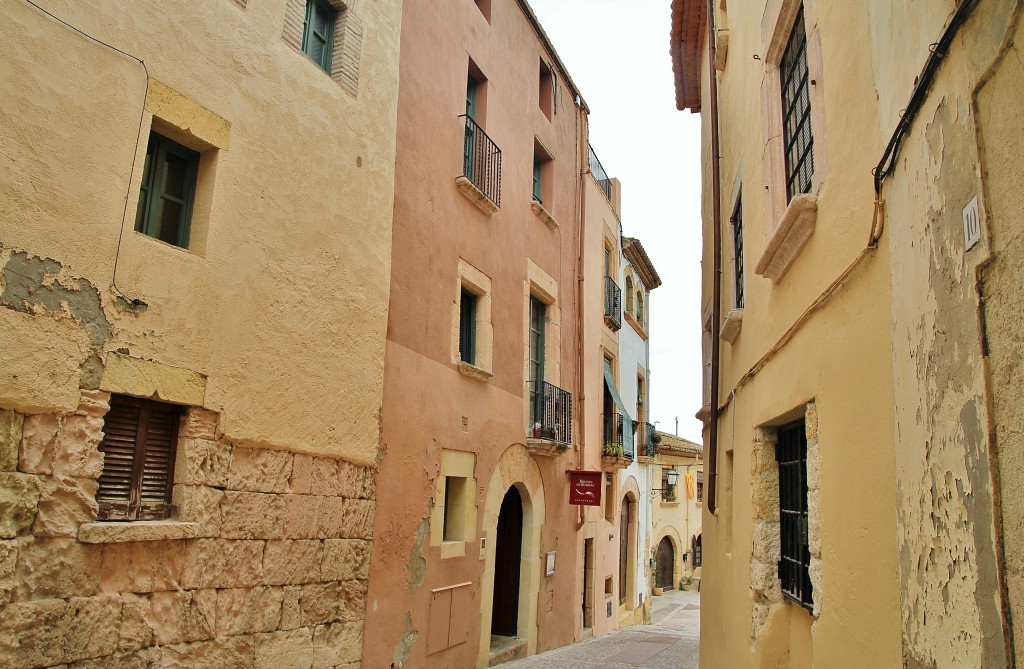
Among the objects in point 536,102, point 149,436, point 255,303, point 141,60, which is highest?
point 536,102

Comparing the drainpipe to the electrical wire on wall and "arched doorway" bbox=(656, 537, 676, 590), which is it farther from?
"arched doorway" bbox=(656, 537, 676, 590)

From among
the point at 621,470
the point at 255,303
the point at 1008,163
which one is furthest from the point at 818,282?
the point at 621,470

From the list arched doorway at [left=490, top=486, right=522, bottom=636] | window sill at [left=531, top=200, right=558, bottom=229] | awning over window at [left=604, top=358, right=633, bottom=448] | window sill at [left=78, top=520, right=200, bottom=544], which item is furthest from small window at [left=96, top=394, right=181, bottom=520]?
awning over window at [left=604, top=358, right=633, bottom=448]

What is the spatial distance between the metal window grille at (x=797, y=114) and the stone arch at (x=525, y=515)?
621 centimetres

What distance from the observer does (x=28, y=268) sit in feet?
15.2

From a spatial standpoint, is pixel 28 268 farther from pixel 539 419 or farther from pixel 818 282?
pixel 539 419

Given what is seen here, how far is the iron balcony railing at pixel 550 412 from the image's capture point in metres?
12.0

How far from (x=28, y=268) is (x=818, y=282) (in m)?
4.65

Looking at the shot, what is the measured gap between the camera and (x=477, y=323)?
10430 mm

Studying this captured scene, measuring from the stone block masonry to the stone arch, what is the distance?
117 inches

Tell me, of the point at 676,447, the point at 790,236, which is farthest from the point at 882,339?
the point at 676,447

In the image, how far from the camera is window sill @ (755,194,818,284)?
423 cm

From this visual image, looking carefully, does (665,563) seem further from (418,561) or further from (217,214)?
(217,214)

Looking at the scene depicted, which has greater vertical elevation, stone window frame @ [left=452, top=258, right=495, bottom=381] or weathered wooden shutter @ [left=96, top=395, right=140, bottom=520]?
stone window frame @ [left=452, top=258, right=495, bottom=381]
